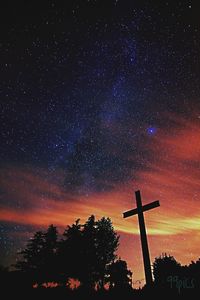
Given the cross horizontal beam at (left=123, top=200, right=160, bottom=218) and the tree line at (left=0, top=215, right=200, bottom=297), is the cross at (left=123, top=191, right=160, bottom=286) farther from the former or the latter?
the tree line at (left=0, top=215, right=200, bottom=297)

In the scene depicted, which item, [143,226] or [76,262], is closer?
[143,226]

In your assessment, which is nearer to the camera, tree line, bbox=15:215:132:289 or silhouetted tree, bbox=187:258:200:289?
silhouetted tree, bbox=187:258:200:289

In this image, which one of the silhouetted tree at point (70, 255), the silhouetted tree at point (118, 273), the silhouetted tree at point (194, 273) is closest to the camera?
the silhouetted tree at point (194, 273)

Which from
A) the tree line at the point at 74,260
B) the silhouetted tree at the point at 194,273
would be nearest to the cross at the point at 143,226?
the silhouetted tree at the point at 194,273

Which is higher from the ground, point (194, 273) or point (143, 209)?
point (143, 209)

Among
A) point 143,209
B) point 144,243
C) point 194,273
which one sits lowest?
point 194,273

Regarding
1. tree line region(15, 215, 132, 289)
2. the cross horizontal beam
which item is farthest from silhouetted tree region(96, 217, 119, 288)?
the cross horizontal beam

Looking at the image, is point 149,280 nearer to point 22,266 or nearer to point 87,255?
point 87,255

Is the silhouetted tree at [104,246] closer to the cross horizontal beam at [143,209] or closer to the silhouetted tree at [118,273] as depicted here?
the silhouetted tree at [118,273]

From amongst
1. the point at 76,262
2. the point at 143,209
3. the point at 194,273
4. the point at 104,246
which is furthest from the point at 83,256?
the point at 143,209

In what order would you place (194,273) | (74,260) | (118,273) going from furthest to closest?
1. (118,273)
2. (74,260)
3. (194,273)

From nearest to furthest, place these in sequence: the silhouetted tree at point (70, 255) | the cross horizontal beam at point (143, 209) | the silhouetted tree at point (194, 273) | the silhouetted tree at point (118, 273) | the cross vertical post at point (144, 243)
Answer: the cross vertical post at point (144, 243), the cross horizontal beam at point (143, 209), the silhouetted tree at point (194, 273), the silhouetted tree at point (70, 255), the silhouetted tree at point (118, 273)

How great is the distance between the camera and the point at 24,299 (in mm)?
17234

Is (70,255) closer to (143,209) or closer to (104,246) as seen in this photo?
(104,246)
